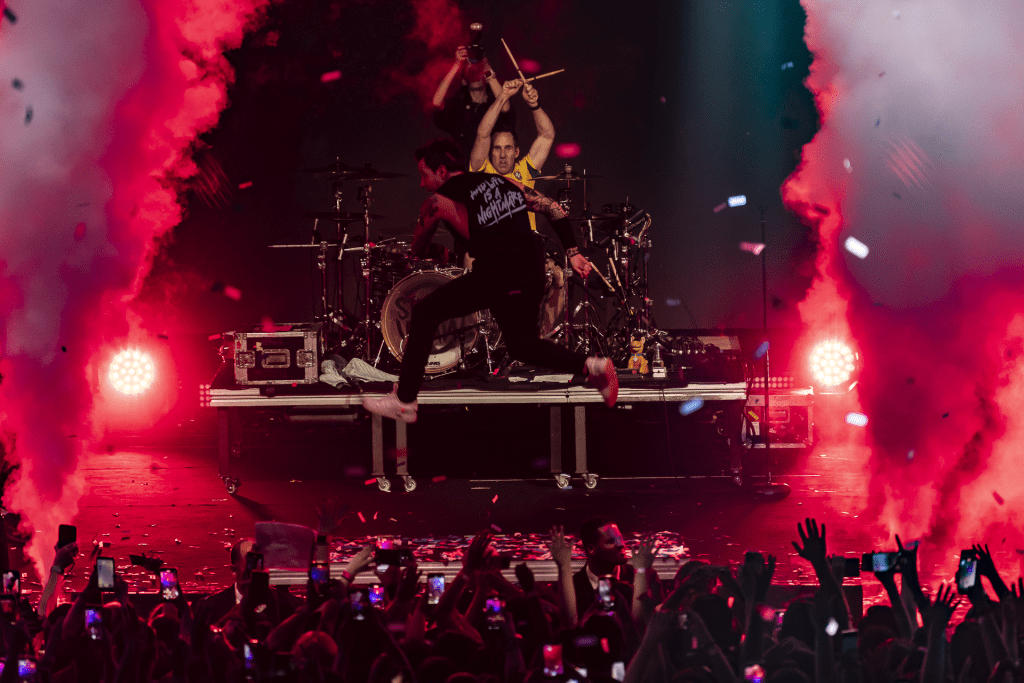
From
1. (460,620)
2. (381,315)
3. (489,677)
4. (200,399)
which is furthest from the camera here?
(200,399)

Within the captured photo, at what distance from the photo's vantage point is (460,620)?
2492mm

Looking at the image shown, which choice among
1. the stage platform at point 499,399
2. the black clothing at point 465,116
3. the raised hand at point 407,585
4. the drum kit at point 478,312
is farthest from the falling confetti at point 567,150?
the raised hand at point 407,585

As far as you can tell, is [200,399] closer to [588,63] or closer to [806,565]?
[588,63]

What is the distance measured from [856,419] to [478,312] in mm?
3281

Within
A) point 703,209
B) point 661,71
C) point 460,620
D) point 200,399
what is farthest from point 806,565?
point 200,399

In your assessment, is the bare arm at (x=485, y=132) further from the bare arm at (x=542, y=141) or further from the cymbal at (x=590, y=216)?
the cymbal at (x=590, y=216)

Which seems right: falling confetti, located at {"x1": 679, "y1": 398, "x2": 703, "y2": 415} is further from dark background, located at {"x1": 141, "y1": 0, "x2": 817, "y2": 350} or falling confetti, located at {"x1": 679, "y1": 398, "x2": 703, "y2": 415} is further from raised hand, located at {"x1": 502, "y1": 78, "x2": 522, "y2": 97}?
raised hand, located at {"x1": 502, "y1": 78, "x2": 522, "y2": 97}

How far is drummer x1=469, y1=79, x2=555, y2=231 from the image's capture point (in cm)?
730

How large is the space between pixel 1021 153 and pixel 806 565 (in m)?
2.36

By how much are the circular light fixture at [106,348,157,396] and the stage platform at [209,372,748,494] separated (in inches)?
73.6

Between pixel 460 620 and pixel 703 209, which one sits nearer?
pixel 460 620

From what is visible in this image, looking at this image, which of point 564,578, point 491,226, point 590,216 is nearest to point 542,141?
point 590,216

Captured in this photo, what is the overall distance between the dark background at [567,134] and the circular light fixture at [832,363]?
15.8 inches

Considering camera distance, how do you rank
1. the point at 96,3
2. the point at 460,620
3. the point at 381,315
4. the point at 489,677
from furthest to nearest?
the point at 381,315
the point at 96,3
the point at 460,620
the point at 489,677
